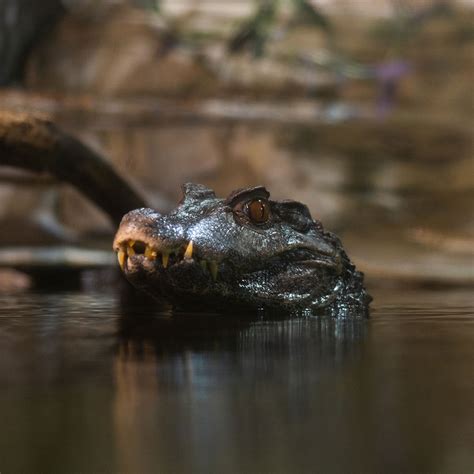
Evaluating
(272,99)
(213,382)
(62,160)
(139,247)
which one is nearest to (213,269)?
(139,247)

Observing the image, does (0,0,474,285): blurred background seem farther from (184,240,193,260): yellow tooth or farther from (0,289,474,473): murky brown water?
(0,289,474,473): murky brown water

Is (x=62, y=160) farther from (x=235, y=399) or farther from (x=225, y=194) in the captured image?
(x=225, y=194)

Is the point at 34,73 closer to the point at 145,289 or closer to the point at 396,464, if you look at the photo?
the point at 145,289

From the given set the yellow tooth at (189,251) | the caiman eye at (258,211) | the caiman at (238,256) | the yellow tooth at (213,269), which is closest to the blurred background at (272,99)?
the caiman at (238,256)

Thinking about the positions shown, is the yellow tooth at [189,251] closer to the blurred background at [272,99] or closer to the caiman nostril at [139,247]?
the caiman nostril at [139,247]

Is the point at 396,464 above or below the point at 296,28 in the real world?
below

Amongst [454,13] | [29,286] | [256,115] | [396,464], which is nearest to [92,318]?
[396,464]
